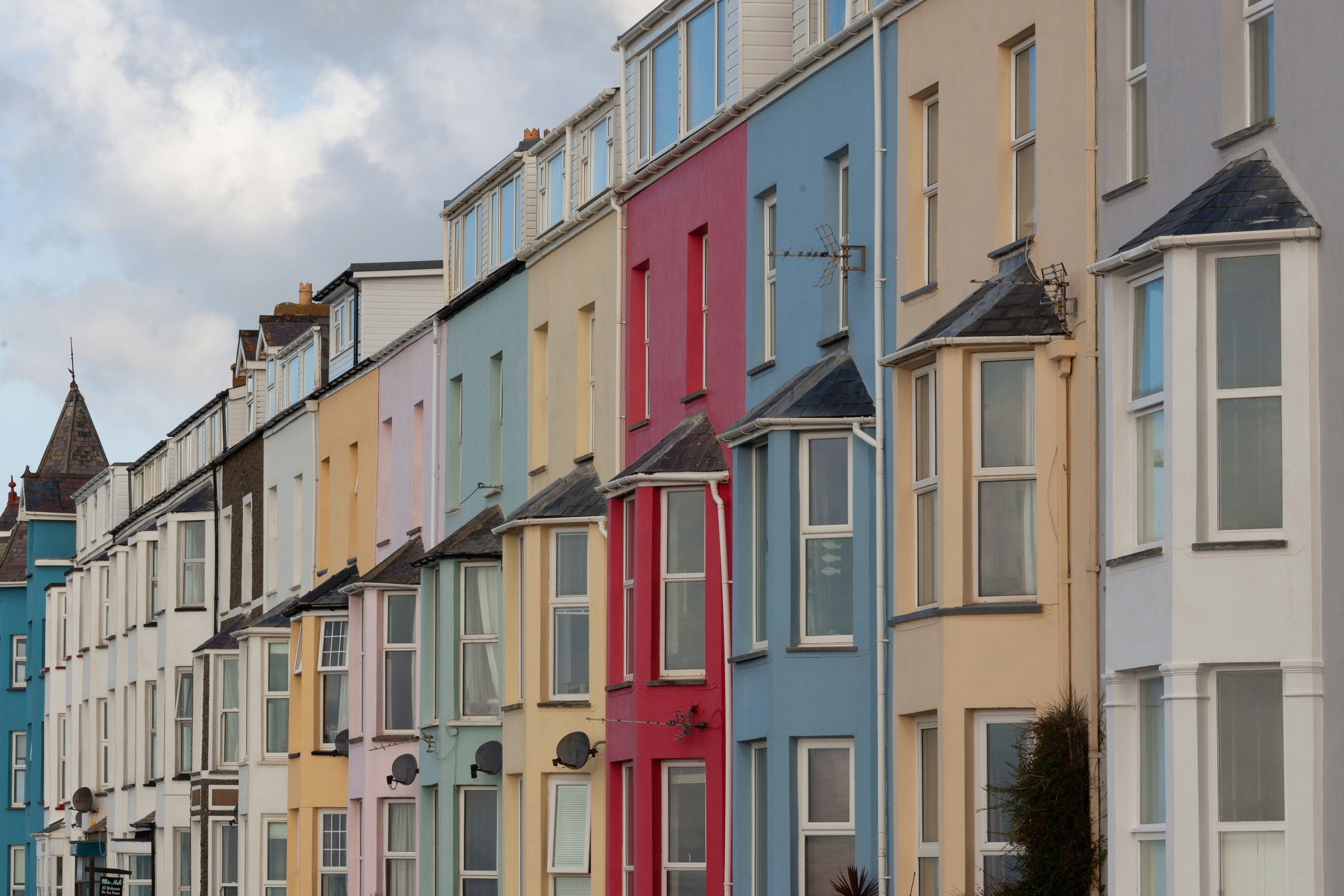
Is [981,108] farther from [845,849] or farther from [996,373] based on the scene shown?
[845,849]

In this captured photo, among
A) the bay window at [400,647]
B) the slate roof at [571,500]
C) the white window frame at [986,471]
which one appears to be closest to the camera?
the white window frame at [986,471]

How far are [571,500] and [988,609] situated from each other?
11309 mm

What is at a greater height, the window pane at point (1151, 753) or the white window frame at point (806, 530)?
the white window frame at point (806, 530)

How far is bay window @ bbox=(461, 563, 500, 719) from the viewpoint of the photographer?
3394 centimetres

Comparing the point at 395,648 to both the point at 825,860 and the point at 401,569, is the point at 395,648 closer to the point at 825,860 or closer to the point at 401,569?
the point at 401,569

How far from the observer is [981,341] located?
2016cm

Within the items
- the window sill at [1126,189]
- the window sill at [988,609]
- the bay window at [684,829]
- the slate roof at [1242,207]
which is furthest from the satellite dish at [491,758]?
the slate roof at [1242,207]

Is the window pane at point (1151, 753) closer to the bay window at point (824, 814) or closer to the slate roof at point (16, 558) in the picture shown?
the bay window at point (824, 814)

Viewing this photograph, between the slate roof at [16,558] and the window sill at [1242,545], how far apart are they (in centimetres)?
6562

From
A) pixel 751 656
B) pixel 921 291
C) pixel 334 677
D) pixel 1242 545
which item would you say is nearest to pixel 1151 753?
pixel 1242 545

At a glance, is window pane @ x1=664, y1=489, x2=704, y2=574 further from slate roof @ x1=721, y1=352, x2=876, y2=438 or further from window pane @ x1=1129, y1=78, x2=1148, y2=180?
window pane @ x1=1129, y1=78, x2=1148, y2=180

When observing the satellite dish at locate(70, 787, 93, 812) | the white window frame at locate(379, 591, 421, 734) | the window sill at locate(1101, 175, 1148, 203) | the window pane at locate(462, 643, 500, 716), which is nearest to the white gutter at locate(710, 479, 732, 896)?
the window sill at locate(1101, 175, 1148, 203)

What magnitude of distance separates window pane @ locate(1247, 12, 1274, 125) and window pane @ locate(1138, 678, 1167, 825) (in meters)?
4.26

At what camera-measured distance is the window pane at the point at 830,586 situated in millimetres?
23688
